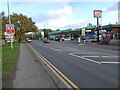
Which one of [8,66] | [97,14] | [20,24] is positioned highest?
[97,14]

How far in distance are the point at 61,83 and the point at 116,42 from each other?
1135 inches

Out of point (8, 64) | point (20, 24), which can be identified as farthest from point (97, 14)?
point (8, 64)

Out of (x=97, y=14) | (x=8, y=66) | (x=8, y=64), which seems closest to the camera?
(x=8, y=66)

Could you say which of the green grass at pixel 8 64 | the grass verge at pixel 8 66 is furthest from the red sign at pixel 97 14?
the grass verge at pixel 8 66

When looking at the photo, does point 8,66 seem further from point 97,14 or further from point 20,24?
point 20,24

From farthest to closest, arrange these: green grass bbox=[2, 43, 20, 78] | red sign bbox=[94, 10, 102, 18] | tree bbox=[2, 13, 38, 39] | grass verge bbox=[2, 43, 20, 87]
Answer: tree bbox=[2, 13, 38, 39] < red sign bbox=[94, 10, 102, 18] < green grass bbox=[2, 43, 20, 78] < grass verge bbox=[2, 43, 20, 87]

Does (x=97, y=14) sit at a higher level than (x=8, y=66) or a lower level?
higher

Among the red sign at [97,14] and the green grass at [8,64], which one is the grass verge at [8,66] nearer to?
the green grass at [8,64]

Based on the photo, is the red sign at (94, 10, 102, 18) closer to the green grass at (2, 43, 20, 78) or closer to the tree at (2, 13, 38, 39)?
the tree at (2, 13, 38, 39)

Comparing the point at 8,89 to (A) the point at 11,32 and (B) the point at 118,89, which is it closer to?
(B) the point at 118,89

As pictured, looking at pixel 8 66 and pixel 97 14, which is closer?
pixel 8 66

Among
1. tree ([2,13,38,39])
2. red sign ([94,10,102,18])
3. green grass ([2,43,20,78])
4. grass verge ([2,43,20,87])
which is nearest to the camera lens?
grass verge ([2,43,20,87])

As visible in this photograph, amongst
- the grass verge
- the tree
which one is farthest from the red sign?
the grass verge

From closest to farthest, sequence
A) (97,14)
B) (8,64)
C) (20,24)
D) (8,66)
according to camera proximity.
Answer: (8,66) < (8,64) < (97,14) < (20,24)
